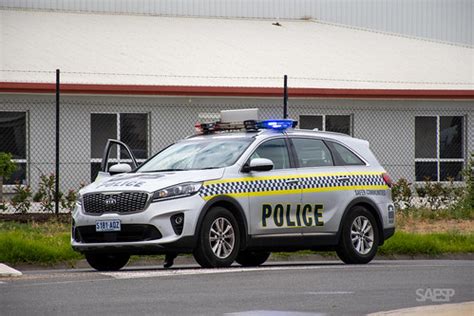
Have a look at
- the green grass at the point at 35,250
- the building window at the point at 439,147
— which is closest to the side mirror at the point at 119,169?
the green grass at the point at 35,250

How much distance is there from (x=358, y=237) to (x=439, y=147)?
1467 centimetres

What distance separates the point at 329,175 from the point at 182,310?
5.97 metres

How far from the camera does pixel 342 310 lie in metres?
9.56

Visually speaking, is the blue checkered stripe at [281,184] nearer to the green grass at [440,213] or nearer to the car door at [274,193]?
the car door at [274,193]

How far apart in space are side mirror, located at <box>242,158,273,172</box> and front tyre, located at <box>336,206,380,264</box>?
4.73ft

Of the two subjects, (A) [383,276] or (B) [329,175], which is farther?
(B) [329,175]

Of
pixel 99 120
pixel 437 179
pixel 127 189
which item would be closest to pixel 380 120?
pixel 437 179

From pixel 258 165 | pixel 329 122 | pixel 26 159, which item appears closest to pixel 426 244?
pixel 258 165

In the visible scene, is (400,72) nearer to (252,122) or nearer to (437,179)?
(437,179)

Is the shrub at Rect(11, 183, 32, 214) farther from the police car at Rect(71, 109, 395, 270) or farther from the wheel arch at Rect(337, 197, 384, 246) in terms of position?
the wheel arch at Rect(337, 197, 384, 246)

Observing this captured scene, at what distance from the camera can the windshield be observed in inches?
575

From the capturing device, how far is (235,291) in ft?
36.1

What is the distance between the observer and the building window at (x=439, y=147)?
29547mm

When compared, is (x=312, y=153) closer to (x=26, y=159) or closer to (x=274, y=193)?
(x=274, y=193)
